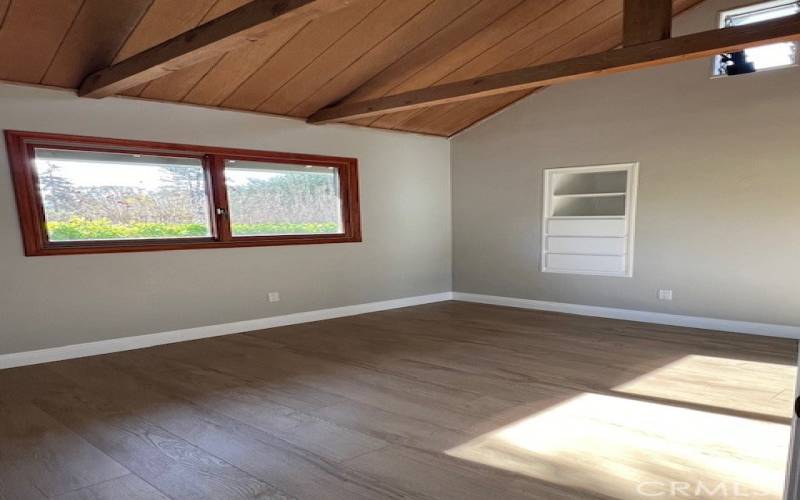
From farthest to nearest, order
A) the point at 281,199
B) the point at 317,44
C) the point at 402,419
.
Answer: the point at 281,199
the point at 317,44
the point at 402,419

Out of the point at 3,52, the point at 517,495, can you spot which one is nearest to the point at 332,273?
the point at 3,52

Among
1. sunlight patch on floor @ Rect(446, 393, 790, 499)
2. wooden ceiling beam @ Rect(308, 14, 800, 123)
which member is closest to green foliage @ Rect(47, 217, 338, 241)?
wooden ceiling beam @ Rect(308, 14, 800, 123)

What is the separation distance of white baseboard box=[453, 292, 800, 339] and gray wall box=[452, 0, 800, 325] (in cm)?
7

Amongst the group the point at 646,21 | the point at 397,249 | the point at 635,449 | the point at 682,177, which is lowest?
the point at 635,449

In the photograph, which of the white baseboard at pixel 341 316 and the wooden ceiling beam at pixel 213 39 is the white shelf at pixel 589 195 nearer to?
the white baseboard at pixel 341 316

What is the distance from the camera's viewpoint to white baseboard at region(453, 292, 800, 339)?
427cm

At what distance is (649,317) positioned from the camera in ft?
16.3

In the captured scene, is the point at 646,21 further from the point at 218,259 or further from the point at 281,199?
the point at 218,259

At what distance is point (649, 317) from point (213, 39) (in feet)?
16.1

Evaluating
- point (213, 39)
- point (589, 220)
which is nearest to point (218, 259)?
point (213, 39)

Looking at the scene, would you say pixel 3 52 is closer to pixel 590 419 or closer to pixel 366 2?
pixel 366 2

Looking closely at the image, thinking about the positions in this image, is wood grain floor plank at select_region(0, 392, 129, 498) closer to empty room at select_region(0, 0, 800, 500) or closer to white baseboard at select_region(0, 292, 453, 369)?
empty room at select_region(0, 0, 800, 500)

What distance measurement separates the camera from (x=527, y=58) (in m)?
4.73

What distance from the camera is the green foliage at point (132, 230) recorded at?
387cm
